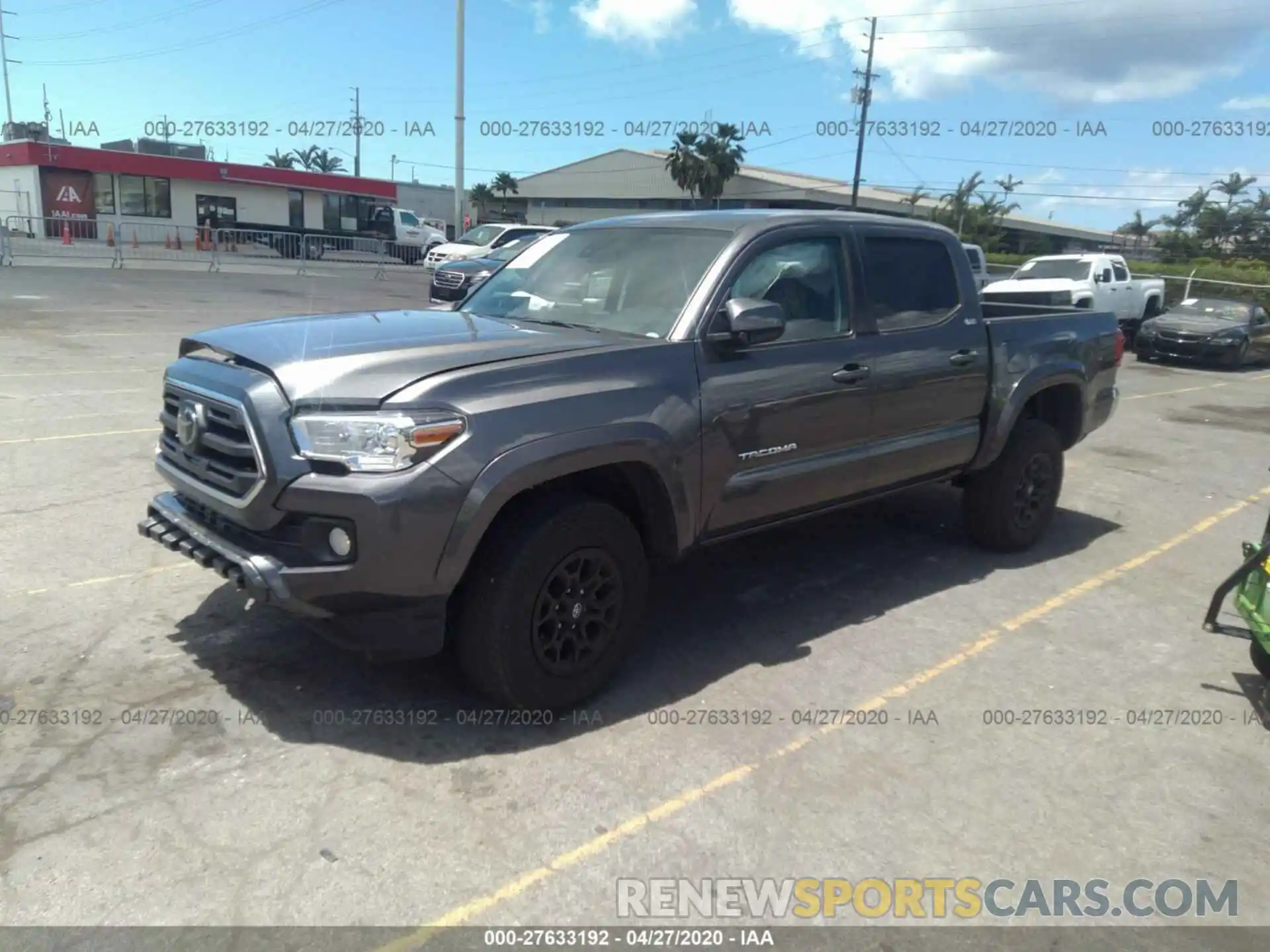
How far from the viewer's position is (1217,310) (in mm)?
18922

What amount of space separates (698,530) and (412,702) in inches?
54.1

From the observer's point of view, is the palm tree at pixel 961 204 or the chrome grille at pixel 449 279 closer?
the chrome grille at pixel 449 279

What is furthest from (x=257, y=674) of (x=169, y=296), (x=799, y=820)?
(x=169, y=296)

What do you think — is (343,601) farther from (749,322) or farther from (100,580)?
(100,580)

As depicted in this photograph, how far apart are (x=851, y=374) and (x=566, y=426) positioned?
69.1 inches

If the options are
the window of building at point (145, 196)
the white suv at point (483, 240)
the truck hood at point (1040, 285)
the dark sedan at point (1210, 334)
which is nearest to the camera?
the dark sedan at point (1210, 334)

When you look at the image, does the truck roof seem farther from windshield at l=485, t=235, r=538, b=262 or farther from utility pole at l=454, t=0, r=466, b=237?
utility pole at l=454, t=0, r=466, b=237

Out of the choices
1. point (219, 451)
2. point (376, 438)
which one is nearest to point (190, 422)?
point (219, 451)

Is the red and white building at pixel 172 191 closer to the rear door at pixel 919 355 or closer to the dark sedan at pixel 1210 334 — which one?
the dark sedan at pixel 1210 334

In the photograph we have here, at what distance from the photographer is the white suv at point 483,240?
2447 cm

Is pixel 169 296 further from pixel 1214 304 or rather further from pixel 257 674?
pixel 1214 304

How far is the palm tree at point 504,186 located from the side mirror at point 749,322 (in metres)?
80.3

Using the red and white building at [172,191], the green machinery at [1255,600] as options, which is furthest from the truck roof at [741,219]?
the red and white building at [172,191]

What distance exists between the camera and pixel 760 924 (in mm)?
2727
